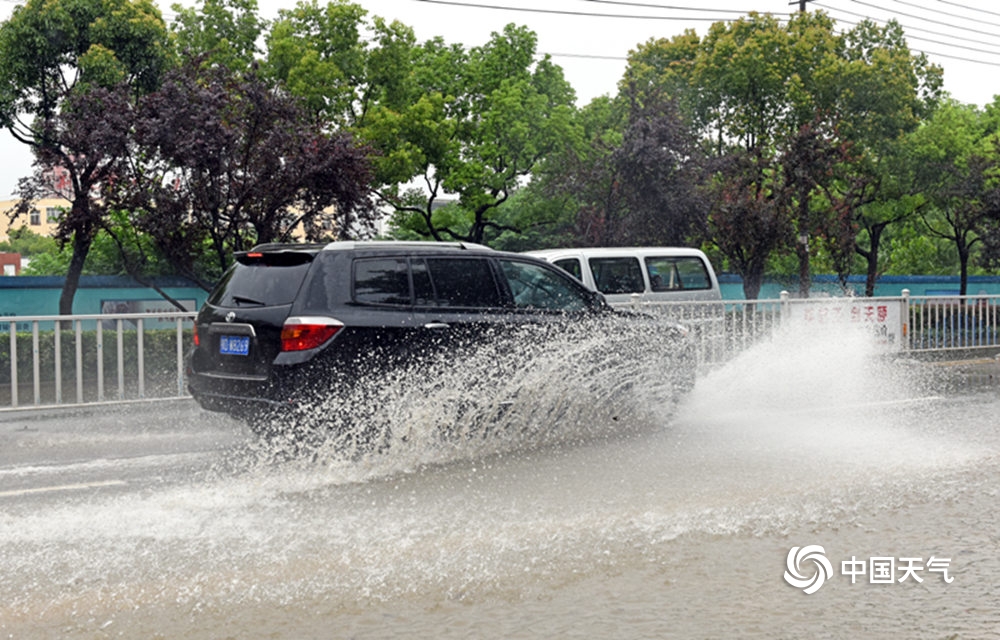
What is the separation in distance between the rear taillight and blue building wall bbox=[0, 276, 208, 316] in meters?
21.7

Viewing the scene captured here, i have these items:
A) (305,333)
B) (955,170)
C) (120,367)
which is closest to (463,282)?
(305,333)

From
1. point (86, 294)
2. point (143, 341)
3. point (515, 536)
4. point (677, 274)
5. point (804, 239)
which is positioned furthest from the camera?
point (86, 294)

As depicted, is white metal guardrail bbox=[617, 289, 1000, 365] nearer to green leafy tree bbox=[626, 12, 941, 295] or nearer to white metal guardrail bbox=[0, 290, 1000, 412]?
white metal guardrail bbox=[0, 290, 1000, 412]

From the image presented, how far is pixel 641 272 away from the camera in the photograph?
51.1ft

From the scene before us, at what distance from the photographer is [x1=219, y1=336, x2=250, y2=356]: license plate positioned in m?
8.25

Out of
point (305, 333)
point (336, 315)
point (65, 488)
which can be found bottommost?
point (65, 488)

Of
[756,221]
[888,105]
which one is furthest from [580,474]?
[888,105]

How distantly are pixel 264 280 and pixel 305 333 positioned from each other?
2.53ft

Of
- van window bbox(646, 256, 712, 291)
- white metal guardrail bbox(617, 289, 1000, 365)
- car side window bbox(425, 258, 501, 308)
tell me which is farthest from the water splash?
Answer: van window bbox(646, 256, 712, 291)

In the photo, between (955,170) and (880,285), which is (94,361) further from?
(880,285)

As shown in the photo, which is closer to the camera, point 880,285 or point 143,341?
point 143,341

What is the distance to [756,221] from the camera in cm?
2494

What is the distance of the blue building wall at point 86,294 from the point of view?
2930 cm

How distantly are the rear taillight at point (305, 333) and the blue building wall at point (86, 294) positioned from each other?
21672 millimetres
